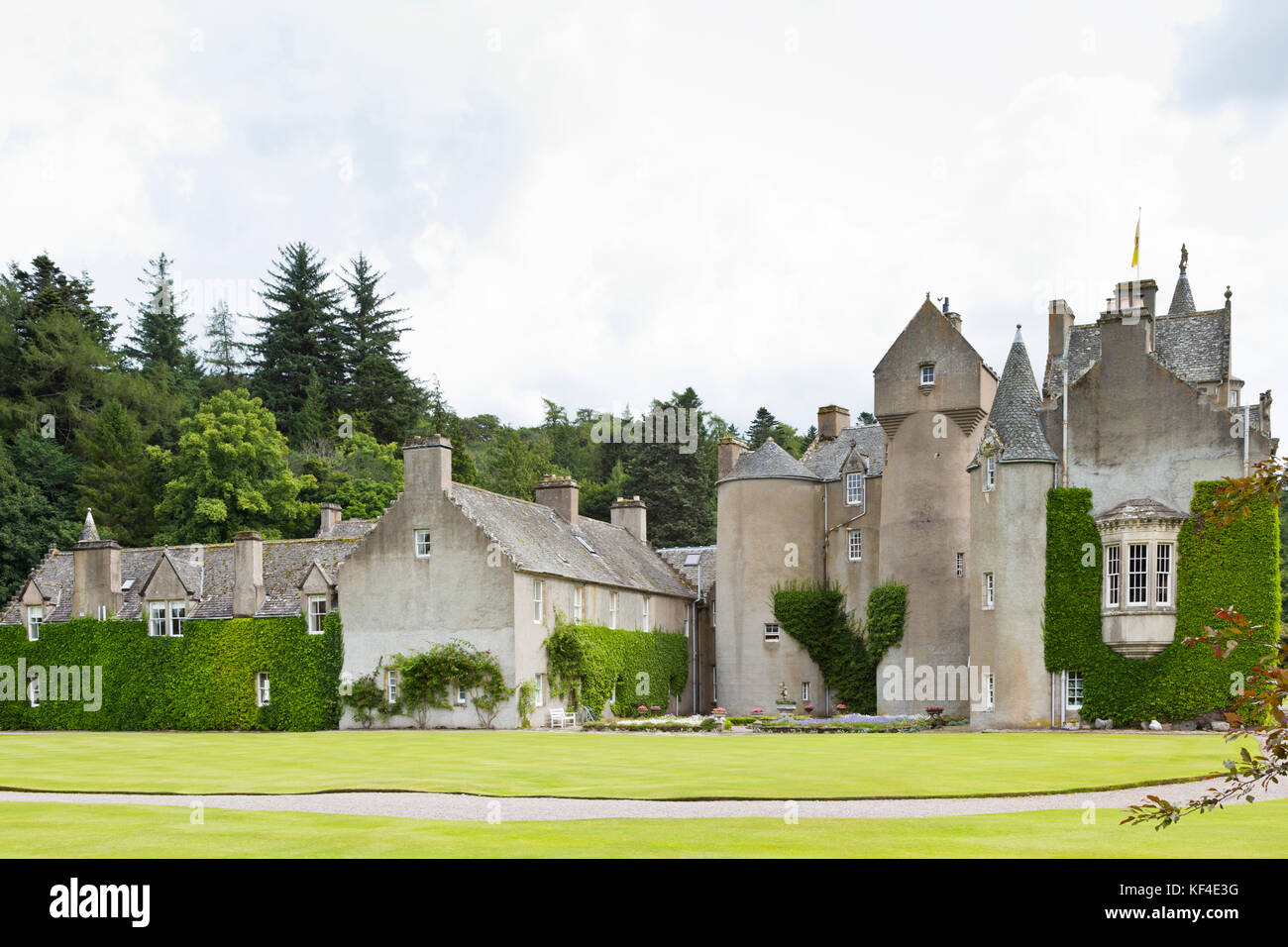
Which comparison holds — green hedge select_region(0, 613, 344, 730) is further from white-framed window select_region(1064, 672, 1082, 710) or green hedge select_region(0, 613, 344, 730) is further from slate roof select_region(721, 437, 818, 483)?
white-framed window select_region(1064, 672, 1082, 710)

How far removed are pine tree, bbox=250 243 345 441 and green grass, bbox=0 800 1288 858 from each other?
238ft

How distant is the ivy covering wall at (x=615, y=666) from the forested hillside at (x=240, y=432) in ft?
70.6

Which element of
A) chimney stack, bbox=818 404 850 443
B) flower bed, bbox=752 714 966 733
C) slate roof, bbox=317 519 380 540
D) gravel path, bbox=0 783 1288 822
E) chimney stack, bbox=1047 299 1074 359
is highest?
chimney stack, bbox=1047 299 1074 359

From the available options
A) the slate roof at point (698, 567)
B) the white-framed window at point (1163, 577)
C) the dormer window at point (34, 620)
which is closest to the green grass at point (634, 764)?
the white-framed window at point (1163, 577)

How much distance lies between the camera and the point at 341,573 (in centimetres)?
4659

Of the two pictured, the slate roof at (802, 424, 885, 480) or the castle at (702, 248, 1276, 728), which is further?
the slate roof at (802, 424, 885, 480)

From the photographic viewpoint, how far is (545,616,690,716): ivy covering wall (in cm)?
4616

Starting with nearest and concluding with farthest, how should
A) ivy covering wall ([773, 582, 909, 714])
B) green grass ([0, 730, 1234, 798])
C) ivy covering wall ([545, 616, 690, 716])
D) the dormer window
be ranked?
1. green grass ([0, 730, 1234, 798])
2. ivy covering wall ([545, 616, 690, 716])
3. ivy covering wall ([773, 582, 909, 714])
4. the dormer window

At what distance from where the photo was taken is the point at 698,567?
61500 millimetres

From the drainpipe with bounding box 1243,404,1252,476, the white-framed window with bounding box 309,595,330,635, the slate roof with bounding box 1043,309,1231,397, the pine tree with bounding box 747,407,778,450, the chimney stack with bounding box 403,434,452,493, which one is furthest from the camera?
the pine tree with bounding box 747,407,778,450

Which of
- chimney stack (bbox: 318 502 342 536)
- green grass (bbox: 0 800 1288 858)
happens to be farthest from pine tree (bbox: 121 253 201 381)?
green grass (bbox: 0 800 1288 858)

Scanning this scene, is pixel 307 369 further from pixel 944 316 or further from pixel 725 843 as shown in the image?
pixel 725 843

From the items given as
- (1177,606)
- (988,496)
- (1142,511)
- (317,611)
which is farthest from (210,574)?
(1177,606)
